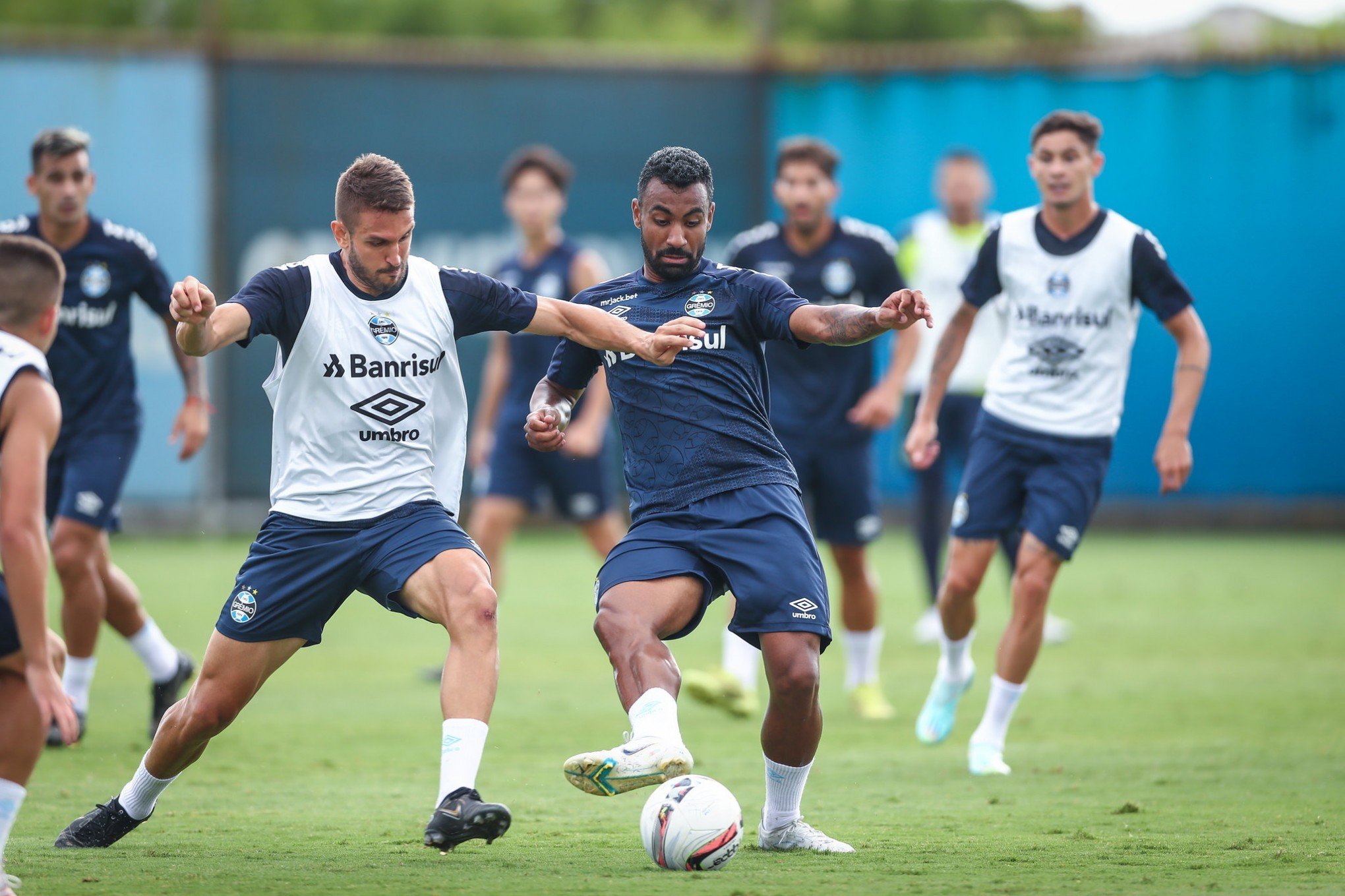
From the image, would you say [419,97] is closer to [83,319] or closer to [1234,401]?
[1234,401]

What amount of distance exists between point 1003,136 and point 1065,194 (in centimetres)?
1264

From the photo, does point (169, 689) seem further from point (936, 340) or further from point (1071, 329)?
point (936, 340)

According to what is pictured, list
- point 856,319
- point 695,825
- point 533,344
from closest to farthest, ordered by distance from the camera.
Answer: point 695,825 < point 856,319 < point 533,344

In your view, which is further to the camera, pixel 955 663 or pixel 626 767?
pixel 955 663

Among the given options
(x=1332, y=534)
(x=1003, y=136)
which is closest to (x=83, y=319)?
(x=1003, y=136)

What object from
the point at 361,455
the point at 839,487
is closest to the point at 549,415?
the point at 361,455

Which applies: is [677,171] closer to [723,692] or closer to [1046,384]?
[1046,384]

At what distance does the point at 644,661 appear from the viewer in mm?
5000

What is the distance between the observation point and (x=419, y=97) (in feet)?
63.0

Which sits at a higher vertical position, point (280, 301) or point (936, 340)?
point (936, 340)

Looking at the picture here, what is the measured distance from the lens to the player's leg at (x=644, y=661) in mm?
4598

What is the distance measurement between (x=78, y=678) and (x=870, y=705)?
4.02 meters

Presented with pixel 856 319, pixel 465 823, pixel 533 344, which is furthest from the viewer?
pixel 533 344

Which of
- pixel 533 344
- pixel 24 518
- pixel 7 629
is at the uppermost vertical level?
pixel 533 344
